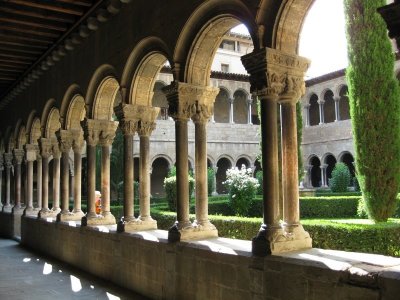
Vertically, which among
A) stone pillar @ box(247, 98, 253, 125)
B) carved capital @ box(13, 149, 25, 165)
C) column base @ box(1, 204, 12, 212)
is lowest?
column base @ box(1, 204, 12, 212)

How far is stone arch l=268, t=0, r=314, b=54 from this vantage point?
3973 millimetres

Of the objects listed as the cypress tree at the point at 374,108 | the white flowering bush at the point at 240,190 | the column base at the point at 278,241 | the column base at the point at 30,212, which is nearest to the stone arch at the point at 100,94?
the column base at the point at 278,241

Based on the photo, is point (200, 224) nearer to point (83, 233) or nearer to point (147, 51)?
point (147, 51)

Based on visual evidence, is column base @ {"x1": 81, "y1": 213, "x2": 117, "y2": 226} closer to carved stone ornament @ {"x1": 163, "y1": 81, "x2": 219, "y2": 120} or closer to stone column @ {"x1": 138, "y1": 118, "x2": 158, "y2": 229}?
stone column @ {"x1": 138, "y1": 118, "x2": 158, "y2": 229}

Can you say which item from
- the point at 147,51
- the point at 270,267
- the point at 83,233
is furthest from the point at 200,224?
the point at 83,233

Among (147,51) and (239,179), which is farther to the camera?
(239,179)

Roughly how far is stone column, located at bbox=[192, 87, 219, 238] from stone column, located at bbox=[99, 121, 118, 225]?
2567 millimetres

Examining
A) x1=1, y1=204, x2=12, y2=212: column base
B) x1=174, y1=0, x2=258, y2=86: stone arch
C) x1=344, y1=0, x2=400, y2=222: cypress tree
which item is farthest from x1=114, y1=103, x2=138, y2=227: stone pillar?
x1=1, y1=204, x2=12, y2=212: column base

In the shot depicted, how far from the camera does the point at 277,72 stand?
412cm

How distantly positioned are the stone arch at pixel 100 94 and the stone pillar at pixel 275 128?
153 inches

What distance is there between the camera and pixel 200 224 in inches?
207

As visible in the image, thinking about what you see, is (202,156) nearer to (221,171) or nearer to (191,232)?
(191,232)

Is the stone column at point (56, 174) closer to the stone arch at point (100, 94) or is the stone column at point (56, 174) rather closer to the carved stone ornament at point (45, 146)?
the carved stone ornament at point (45, 146)

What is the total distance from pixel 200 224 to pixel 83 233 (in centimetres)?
311
